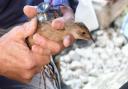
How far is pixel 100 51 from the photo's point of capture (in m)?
1.92

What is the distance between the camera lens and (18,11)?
149 cm

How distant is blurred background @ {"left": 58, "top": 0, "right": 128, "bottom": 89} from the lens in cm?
165

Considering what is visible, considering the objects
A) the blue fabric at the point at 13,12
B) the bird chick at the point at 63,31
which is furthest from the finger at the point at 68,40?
the blue fabric at the point at 13,12

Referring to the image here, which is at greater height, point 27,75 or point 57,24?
point 57,24

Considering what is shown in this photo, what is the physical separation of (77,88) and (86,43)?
43 cm

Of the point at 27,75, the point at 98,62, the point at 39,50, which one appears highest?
the point at 39,50

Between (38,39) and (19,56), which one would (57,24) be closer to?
(38,39)

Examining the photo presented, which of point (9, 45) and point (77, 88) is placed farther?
point (77, 88)

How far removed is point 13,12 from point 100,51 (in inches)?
24.1

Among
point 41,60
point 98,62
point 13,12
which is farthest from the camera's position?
point 98,62

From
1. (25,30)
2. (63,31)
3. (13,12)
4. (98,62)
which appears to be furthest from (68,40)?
(98,62)

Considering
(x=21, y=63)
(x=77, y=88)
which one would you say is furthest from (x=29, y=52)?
(x=77, y=88)

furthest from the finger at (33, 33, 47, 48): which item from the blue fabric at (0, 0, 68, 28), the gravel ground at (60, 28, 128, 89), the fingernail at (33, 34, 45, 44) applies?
the gravel ground at (60, 28, 128, 89)

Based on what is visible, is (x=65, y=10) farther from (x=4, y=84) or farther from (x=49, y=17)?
(x=4, y=84)
